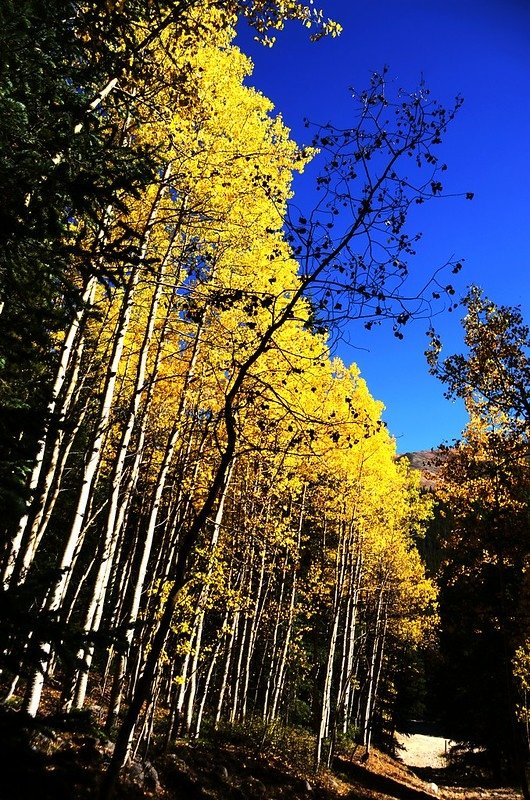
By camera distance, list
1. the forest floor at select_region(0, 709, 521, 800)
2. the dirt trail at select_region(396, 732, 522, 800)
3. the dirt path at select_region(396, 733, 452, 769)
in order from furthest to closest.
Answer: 1. the dirt path at select_region(396, 733, 452, 769)
2. the dirt trail at select_region(396, 732, 522, 800)
3. the forest floor at select_region(0, 709, 521, 800)

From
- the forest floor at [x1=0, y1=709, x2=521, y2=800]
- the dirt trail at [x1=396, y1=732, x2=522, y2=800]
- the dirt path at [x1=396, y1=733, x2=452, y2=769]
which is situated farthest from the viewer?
the dirt path at [x1=396, y1=733, x2=452, y2=769]

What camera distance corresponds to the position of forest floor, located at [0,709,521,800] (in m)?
3.40

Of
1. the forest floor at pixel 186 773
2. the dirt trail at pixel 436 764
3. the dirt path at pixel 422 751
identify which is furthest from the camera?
the dirt path at pixel 422 751

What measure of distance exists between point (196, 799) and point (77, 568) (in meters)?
10.2

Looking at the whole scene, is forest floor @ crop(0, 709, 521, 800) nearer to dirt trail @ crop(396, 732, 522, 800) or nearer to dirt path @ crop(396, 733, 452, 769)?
dirt trail @ crop(396, 732, 522, 800)

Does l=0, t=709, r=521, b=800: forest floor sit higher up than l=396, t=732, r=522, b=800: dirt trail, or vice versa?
l=0, t=709, r=521, b=800: forest floor

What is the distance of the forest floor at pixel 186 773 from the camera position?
11.2 feet

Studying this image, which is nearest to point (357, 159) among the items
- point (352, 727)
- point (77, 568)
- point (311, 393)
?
point (311, 393)

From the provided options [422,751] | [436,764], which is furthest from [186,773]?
[422,751]

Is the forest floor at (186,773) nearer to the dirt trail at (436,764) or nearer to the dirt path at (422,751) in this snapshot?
the dirt trail at (436,764)

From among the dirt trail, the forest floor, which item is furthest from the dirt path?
the forest floor

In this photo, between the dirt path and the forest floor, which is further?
the dirt path

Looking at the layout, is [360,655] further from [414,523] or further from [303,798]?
[303,798]

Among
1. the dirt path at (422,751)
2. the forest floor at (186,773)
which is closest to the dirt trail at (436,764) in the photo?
the dirt path at (422,751)
